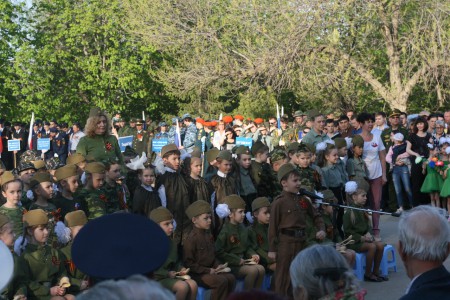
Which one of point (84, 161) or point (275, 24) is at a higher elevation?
point (275, 24)

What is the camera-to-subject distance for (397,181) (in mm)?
16062

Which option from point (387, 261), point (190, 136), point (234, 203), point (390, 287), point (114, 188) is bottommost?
point (390, 287)

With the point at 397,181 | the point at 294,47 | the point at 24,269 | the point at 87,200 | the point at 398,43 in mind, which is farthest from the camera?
the point at 398,43

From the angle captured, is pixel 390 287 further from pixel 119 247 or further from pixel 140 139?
pixel 140 139

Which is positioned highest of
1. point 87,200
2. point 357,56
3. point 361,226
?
A: point 357,56

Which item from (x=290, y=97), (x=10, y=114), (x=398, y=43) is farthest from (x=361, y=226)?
(x=10, y=114)

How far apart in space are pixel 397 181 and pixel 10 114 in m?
23.9

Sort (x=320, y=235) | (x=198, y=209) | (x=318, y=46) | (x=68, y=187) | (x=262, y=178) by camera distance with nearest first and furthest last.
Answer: (x=198, y=209) < (x=68, y=187) < (x=320, y=235) < (x=262, y=178) < (x=318, y=46)

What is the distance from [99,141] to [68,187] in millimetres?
1535

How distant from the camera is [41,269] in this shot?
24.4 ft

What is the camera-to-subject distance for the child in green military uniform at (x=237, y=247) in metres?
9.14

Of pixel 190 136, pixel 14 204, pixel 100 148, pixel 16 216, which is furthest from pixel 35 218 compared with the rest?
pixel 190 136

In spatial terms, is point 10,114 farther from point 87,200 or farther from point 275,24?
point 87,200

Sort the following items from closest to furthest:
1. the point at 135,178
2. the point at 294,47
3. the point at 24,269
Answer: the point at 24,269 → the point at 135,178 → the point at 294,47
